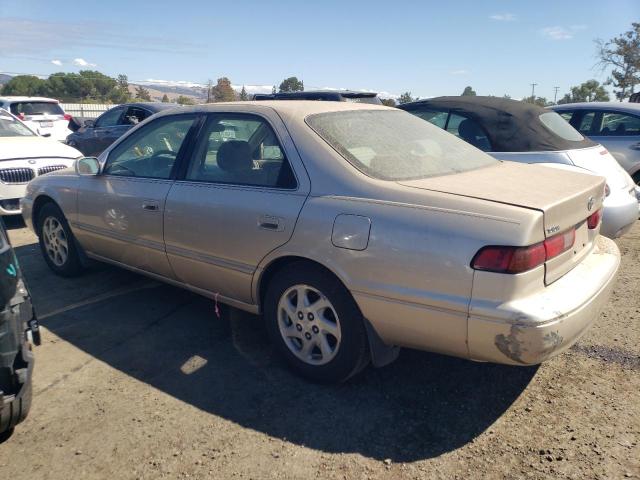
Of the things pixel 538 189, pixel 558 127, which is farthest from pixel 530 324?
pixel 558 127

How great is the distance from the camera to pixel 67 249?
4.81m

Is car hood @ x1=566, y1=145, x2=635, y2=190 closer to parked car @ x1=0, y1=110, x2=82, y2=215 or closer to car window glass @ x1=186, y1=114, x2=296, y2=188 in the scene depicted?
car window glass @ x1=186, y1=114, x2=296, y2=188

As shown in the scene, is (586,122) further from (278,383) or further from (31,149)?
(31,149)

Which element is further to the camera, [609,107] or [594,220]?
[609,107]

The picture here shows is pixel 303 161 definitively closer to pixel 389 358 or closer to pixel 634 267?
pixel 389 358

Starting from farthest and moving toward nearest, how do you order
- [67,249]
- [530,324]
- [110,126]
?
[110,126] → [67,249] → [530,324]

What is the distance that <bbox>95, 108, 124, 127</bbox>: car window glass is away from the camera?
11.3 meters

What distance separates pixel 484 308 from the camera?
2.41 meters

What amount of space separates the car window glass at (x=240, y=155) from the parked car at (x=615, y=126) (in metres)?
5.77

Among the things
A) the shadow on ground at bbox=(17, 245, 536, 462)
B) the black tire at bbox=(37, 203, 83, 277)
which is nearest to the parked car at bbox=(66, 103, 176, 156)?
the black tire at bbox=(37, 203, 83, 277)

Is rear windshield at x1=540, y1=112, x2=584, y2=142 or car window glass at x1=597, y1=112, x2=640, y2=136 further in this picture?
car window glass at x1=597, y1=112, x2=640, y2=136

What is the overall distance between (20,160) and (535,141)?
6.32m

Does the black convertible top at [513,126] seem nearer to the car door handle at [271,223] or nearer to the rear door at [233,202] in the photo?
the rear door at [233,202]

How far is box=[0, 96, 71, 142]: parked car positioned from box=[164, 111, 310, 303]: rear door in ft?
37.3
